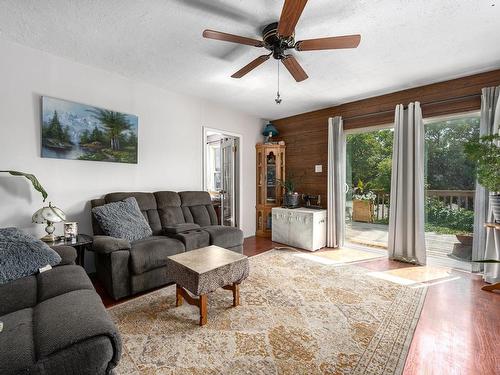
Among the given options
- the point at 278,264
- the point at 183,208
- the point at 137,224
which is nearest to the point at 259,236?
the point at 278,264

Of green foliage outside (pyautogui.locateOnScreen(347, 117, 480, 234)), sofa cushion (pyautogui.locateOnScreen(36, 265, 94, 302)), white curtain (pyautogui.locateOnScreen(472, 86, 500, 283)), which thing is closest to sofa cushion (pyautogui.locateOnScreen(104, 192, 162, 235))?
sofa cushion (pyautogui.locateOnScreen(36, 265, 94, 302))

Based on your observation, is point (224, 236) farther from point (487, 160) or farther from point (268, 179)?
point (487, 160)

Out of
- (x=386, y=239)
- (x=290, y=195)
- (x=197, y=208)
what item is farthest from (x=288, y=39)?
(x=386, y=239)

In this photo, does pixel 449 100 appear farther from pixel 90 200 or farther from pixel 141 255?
pixel 90 200

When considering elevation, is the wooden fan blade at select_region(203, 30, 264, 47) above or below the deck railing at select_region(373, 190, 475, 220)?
above

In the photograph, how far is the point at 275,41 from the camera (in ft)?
6.44

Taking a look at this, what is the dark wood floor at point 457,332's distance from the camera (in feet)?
4.90

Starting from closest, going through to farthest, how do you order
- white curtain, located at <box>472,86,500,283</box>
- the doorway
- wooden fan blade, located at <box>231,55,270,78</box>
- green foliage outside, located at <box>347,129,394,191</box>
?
wooden fan blade, located at <box>231,55,270,78</box>, white curtain, located at <box>472,86,500,283</box>, green foliage outside, located at <box>347,129,394,191</box>, the doorway

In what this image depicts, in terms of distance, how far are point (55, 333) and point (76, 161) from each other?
2241 millimetres

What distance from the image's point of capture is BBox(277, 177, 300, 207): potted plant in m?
4.40

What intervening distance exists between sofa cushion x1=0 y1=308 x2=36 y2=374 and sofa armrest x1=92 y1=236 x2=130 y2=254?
92 centimetres

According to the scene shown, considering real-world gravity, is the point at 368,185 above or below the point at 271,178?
below

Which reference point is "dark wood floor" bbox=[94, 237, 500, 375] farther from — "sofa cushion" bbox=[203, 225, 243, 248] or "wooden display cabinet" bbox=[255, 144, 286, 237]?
"wooden display cabinet" bbox=[255, 144, 286, 237]

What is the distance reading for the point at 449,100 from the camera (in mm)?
3055
